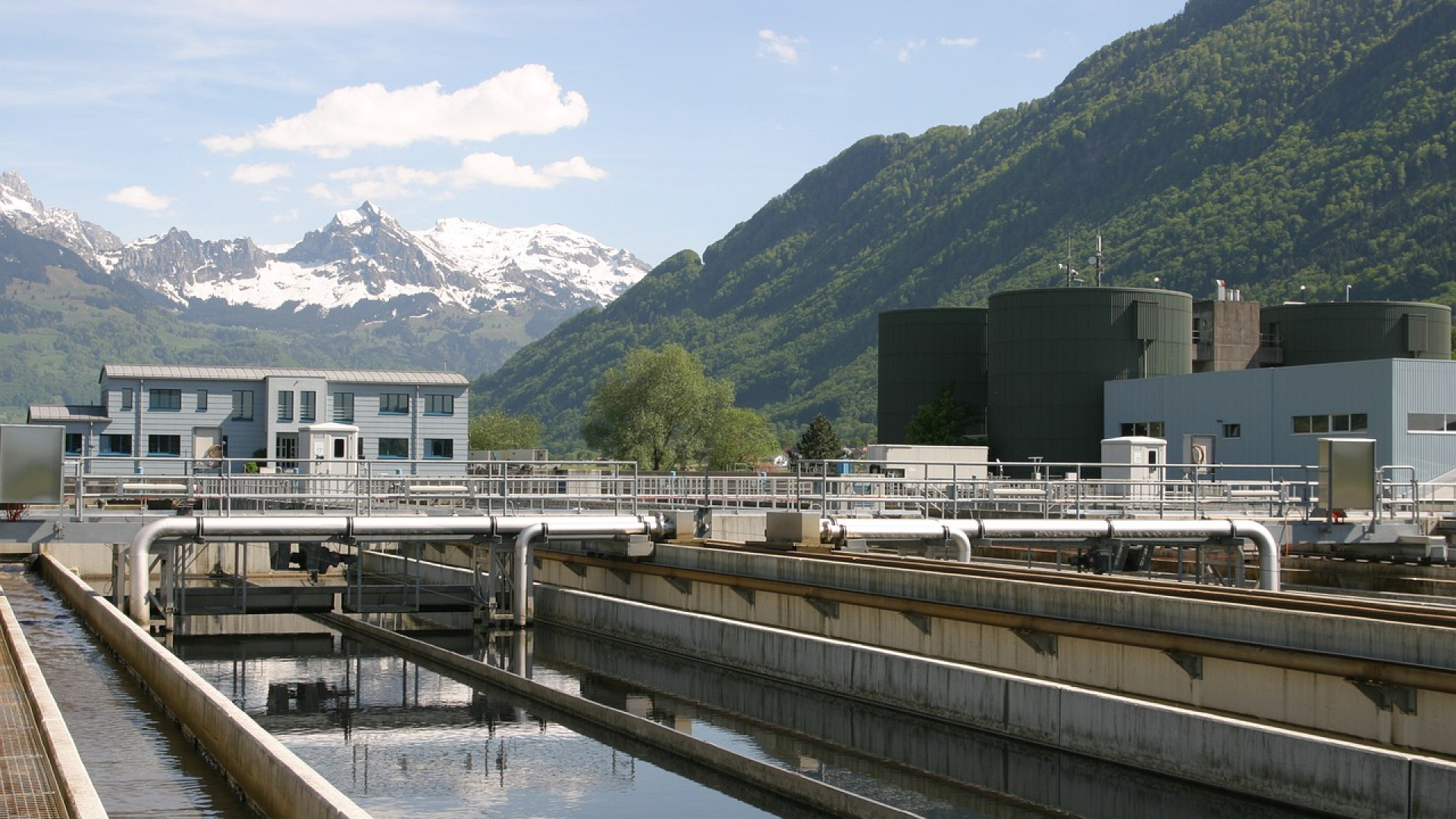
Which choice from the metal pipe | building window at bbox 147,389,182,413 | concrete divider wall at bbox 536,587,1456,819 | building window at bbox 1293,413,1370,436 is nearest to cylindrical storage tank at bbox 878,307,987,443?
building window at bbox 1293,413,1370,436

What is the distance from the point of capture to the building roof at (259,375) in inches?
3332

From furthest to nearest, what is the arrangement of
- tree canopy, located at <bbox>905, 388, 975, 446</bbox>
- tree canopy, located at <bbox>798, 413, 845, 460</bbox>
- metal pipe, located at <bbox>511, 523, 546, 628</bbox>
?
tree canopy, located at <bbox>798, 413, 845, 460</bbox>
tree canopy, located at <bbox>905, 388, 975, 446</bbox>
metal pipe, located at <bbox>511, 523, 546, 628</bbox>

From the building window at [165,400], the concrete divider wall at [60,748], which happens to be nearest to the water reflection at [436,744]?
the concrete divider wall at [60,748]

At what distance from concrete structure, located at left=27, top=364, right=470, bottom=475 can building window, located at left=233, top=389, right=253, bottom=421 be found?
6 cm

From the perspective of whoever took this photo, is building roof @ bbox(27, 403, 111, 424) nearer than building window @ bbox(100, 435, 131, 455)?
Yes

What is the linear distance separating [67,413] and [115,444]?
11.7 ft

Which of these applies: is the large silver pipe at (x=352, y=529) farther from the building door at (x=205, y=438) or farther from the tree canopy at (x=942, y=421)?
the building door at (x=205, y=438)

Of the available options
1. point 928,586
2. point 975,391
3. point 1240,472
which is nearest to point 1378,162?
point 975,391

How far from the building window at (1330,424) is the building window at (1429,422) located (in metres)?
1.51

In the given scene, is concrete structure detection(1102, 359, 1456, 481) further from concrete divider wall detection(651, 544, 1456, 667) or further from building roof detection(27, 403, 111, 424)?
building roof detection(27, 403, 111, 424)

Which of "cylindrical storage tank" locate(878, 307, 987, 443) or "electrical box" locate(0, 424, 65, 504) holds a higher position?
"cylindrical storage tank" locate(878, 307, 987, 443)

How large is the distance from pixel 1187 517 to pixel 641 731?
818 inches

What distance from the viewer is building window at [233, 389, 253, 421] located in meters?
87.1

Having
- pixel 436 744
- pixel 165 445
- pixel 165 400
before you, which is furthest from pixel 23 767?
pixel 165 400
